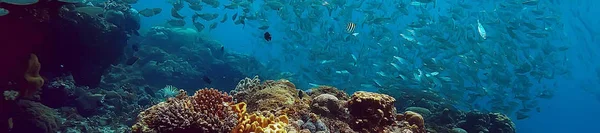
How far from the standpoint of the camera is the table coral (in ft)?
18.2

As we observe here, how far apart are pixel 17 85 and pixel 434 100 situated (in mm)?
13347

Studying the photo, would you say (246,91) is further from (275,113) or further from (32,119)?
(32,119)

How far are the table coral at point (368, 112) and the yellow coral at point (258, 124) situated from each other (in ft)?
4.13

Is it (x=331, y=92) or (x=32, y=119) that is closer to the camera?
(x=331, y=92)

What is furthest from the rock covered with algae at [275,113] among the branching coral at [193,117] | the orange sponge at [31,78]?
the orange sponge at [31,78]

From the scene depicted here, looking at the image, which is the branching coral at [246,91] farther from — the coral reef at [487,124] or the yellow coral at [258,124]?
the coral reef at [487,124]

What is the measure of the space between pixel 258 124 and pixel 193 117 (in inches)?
25.4

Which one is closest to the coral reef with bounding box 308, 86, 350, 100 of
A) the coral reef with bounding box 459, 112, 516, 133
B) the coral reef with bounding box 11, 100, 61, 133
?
the coral reef with bounding box 11, 100, 61, 133

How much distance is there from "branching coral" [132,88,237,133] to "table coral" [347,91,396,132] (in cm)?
187

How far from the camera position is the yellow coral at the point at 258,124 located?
4090mm

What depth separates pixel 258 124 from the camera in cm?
429

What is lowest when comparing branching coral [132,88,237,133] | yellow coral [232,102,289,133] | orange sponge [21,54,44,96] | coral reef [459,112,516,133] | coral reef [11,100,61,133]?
coral reef [459,112,516,133]

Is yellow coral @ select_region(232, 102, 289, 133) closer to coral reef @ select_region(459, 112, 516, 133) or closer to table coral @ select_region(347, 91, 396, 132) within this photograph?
table coral @ select_region(347, 91, 396, 132)

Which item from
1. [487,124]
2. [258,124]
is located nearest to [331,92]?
[258,124]
